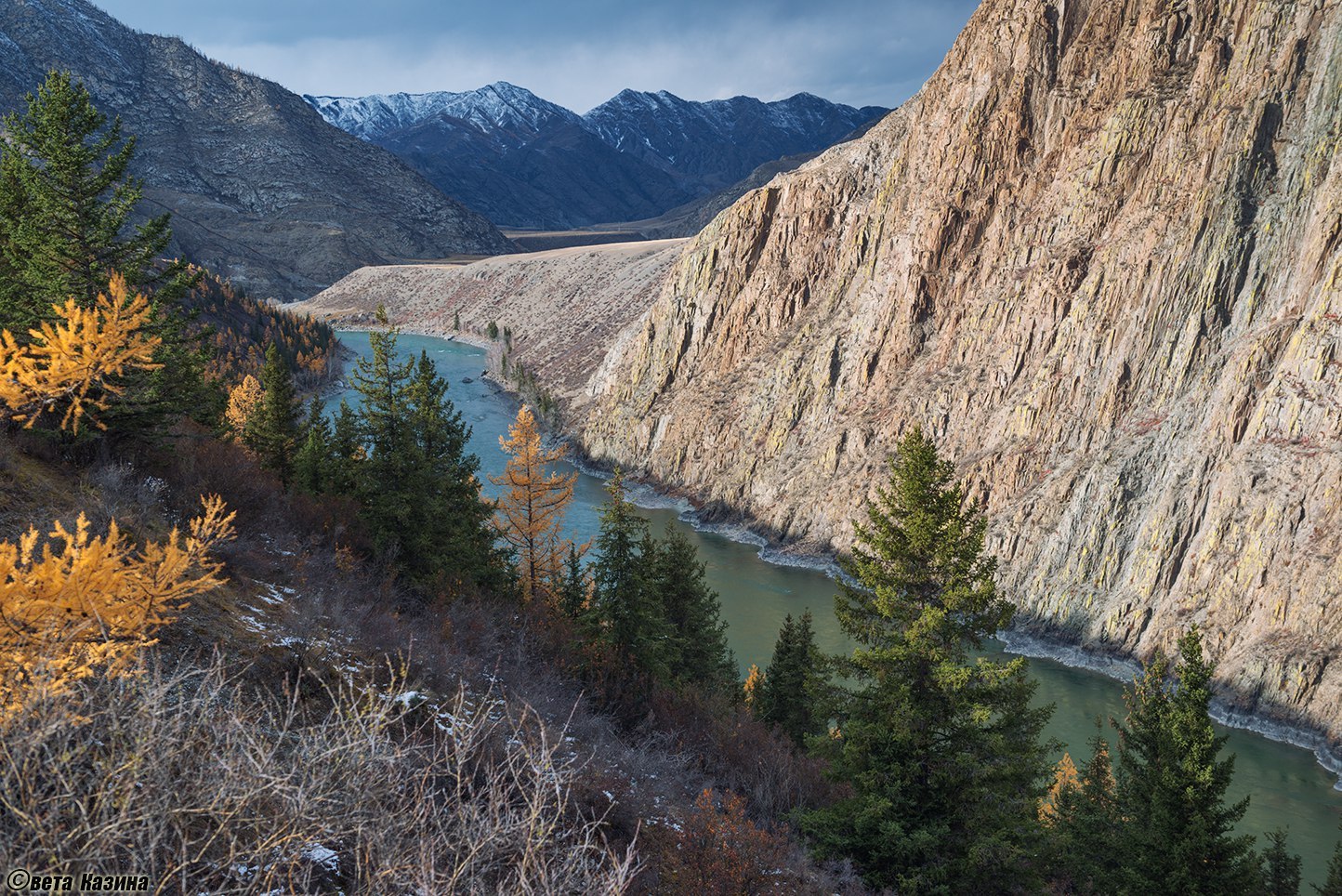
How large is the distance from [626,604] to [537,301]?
141903 millimetres

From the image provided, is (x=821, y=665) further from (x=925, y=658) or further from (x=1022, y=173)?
(x=1022, y=173)

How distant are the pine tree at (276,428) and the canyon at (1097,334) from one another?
4271 centimetres

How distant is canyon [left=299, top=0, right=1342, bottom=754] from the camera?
37906 mm

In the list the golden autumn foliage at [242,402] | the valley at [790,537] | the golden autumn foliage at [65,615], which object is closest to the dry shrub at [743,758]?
the valley at [790,537]

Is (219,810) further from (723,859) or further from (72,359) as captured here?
(72,359)

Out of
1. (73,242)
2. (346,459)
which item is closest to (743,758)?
(346,459)

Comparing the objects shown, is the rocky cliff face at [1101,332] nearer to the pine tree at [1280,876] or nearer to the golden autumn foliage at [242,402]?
the pine tree at [1280,876]

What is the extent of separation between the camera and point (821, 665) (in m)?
13.6

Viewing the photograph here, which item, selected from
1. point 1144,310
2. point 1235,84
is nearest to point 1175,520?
point 1144,310

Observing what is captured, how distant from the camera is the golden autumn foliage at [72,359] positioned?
9461mm

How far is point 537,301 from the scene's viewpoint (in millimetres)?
153375

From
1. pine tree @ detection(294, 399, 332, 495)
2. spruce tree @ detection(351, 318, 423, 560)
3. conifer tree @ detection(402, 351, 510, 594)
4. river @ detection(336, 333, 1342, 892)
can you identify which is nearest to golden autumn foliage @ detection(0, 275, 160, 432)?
spruce tree @ detection(351, 318, 423, 560)

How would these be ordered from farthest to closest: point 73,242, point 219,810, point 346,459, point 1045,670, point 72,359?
point 1045,670
point 346,459
point 73,242
point 72,359
point 219,810

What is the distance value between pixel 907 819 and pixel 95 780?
1116 centimetres
